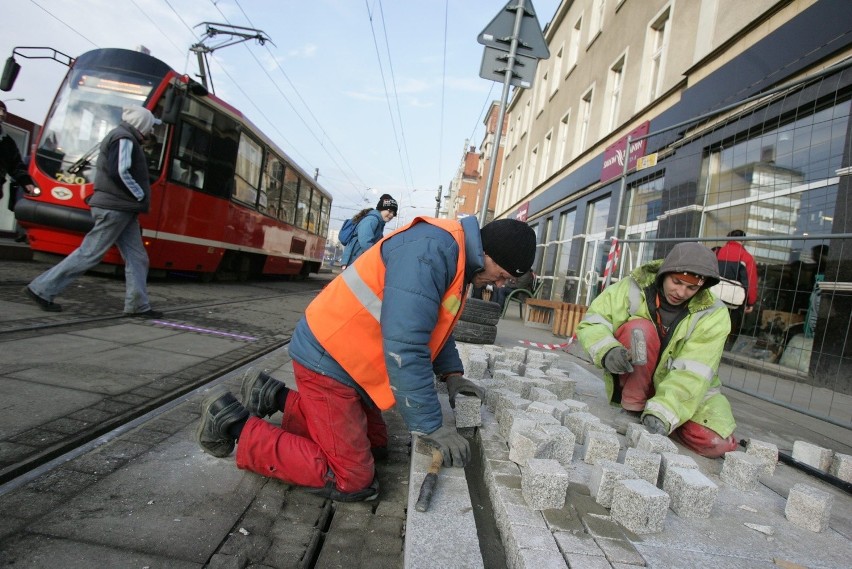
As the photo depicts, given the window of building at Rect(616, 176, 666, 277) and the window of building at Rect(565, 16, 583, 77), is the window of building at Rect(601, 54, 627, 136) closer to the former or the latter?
the window of building at Rect(565, 16, 583, 77)

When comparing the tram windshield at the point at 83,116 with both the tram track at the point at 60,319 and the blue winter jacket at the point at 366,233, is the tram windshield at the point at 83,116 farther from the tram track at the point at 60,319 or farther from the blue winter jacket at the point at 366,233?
the blue winter jacket at the point at 366,233

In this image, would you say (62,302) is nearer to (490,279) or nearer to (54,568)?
(54,568)

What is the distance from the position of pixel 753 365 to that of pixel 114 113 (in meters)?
8.85

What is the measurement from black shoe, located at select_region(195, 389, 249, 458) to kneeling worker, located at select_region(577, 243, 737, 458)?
232 centimetres

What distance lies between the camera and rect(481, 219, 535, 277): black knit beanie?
221cm

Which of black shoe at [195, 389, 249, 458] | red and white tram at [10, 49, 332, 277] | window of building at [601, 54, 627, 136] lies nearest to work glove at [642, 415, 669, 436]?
black shoe at [195, 389, 249, 458]

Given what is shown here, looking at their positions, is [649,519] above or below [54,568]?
above

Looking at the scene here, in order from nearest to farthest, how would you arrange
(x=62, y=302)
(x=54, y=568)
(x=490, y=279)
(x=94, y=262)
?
(x=54, y=568) → (x=490, y=279) → (x=94, y=262) → (x=62, y=302)

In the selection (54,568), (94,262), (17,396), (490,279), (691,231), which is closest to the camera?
(54,568)

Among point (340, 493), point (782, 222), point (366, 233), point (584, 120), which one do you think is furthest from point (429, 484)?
point (584, 120)

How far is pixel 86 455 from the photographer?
6.82 ft

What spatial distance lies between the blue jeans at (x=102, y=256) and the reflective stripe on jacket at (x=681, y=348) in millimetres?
4280

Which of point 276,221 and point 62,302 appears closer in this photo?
point 62,302

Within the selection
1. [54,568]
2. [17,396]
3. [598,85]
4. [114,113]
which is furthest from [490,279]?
[598,85]
